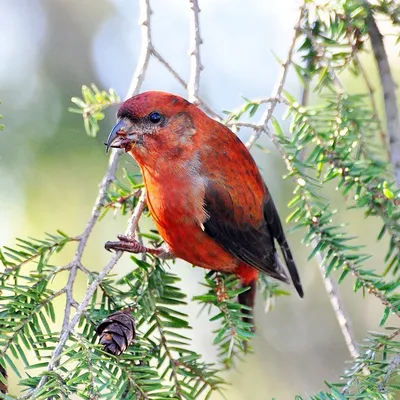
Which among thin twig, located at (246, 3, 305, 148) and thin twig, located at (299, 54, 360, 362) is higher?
thin twig, located at (246, 3, 305, 148)

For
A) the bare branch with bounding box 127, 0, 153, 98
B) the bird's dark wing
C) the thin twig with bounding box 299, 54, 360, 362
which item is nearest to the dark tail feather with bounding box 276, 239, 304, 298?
the bird's dark wing

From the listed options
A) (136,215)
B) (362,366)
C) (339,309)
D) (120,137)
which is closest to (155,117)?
(120,137)

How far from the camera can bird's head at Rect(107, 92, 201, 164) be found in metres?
2.53

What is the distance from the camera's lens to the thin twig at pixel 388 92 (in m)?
2.50

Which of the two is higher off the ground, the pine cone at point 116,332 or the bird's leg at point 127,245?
the bird's leg at point 127,245

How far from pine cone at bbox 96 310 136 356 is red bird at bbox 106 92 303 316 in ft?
1.81

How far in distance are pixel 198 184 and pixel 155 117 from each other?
330mm

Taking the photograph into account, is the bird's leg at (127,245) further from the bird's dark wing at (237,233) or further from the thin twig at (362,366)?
the thin twig at (362,366)

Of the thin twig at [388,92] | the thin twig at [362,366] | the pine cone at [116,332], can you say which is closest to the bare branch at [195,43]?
the thin twig at [388,92]

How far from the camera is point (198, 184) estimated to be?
2689 millimetres

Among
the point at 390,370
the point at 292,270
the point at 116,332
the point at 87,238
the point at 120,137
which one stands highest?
the point at 120,137

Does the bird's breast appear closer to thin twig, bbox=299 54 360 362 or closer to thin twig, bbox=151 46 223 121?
thin twig, bbox=151 46 223 121

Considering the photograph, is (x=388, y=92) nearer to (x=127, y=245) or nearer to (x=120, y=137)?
(x=120, y=137)

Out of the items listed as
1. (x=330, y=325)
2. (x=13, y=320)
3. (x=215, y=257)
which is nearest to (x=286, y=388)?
(x=330, y=325)
